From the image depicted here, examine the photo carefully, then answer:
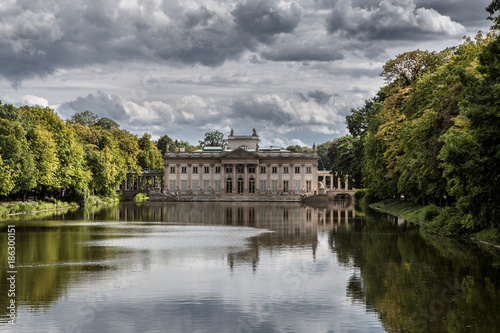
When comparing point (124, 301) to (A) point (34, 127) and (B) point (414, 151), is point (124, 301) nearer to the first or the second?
(B) point (414, 151)

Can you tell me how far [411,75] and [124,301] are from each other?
43.0 m

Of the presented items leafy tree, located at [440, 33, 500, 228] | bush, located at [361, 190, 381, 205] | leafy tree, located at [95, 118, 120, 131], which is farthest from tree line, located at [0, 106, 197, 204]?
leafy tree, located at [440, 33, 500, 228]

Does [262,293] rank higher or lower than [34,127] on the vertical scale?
lower

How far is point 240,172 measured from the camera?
11581cm

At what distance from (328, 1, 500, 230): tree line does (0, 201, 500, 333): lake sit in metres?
2.94

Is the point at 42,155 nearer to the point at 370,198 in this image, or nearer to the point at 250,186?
the point at 370,198

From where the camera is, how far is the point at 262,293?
643 inches

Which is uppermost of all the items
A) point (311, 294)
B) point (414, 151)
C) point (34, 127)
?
point (34, 127)

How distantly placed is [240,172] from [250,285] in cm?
9837

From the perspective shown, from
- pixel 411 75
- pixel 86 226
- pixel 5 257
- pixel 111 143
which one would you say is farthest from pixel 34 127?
pixel 5 257

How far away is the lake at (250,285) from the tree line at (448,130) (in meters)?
2.94

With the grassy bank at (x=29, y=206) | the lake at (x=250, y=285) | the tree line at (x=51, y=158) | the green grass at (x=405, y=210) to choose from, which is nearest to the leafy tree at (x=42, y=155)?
the tree line at (x=51, y=158)

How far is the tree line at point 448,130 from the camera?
Result: 21.8 m

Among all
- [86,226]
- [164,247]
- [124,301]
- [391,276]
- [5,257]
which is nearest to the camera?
[124,301]
